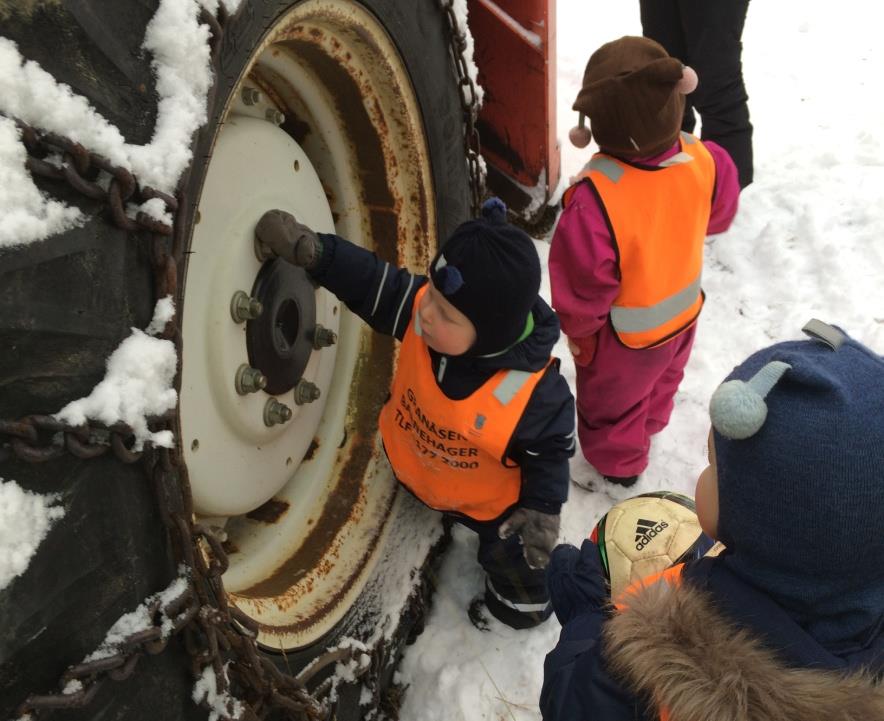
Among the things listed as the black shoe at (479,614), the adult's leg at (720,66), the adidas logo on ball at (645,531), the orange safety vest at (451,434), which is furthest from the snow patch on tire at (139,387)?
the adult's leg at (720,66)

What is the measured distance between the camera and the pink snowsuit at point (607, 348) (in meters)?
1.80

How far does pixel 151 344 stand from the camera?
2.72ft

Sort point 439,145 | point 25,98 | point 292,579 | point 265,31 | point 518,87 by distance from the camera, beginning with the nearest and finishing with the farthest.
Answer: point 25,98
point 265,31
point 292,579
point 439,145
point 518,87

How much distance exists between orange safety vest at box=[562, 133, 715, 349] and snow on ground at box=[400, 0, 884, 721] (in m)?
0.66

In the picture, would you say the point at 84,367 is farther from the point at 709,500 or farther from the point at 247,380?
the point at 709,500

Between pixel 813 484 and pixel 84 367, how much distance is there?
31.9 inches

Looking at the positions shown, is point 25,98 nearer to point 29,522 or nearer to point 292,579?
point 29,522

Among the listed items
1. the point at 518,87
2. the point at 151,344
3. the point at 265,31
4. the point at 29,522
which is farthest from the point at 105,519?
the point at 518,87

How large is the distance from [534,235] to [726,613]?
7.29 ft

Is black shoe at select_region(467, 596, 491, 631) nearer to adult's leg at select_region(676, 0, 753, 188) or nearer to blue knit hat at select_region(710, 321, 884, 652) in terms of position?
blue knit hat at select_region(710, 321, 884, 652)

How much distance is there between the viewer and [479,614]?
1.98 metres

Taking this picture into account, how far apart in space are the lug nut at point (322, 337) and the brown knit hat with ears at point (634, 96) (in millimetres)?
801

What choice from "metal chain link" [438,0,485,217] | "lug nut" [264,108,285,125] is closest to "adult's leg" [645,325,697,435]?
"metal chain link" [438,0,485,217]

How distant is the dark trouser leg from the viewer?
1.83 m
